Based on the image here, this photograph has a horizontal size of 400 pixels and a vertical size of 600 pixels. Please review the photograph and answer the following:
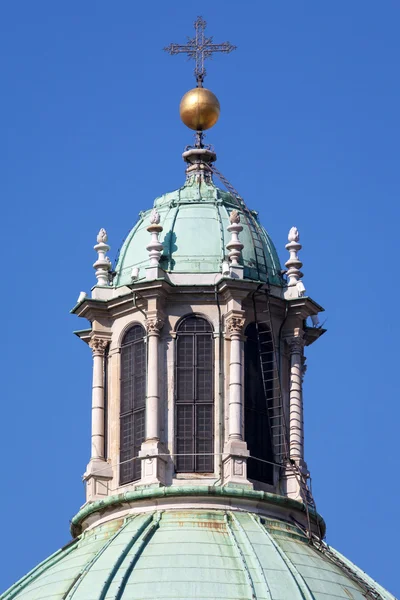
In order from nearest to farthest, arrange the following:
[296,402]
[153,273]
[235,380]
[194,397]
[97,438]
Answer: [235,380], [194,397], [153,273], [97,438], [296,402]

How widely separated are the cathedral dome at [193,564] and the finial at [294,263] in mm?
8153

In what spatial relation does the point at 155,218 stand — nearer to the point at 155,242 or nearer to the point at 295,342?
the point at 155,242

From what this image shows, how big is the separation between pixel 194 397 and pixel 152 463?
106 inches

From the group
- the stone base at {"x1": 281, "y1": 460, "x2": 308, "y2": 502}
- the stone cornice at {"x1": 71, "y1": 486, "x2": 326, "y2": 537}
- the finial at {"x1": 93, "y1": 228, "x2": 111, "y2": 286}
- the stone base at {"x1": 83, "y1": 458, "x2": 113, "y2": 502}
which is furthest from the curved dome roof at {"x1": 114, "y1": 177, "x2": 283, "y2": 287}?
the stone cornice at {"x1": 71, "y1": 486, "x2": 326, "y2": 537}

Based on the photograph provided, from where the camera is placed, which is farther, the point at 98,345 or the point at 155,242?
the point at 98,345

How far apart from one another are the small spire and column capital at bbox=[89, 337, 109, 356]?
9.85 feet

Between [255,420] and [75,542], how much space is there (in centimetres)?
654

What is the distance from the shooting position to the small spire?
8275cm

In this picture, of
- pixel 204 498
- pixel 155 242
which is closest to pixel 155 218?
pixel 155 242

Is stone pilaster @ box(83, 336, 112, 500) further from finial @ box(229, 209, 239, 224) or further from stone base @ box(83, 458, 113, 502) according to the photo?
finial @ box(229, 209, 239, 224)

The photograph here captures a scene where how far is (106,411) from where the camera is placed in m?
83.4

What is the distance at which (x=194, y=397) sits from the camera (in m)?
81.8

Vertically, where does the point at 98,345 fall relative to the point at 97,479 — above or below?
above

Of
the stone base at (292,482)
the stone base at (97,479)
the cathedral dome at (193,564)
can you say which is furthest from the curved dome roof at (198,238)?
the cathedral dome at (193,564)
